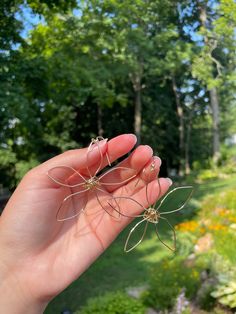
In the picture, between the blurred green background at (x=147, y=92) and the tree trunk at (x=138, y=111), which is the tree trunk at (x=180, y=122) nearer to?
the blurred green background at (x=147, y=92)

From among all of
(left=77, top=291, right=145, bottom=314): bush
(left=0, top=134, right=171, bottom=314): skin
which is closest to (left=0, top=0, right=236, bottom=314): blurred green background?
(left=77, top=291, right=145, bottom=314): bush

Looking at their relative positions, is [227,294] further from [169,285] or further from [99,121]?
[99,121]

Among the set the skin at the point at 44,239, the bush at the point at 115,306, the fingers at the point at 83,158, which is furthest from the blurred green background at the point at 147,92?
the fingers at the point at 83,158

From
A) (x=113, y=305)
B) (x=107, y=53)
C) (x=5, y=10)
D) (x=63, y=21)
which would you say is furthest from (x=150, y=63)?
(x=113, y=305)

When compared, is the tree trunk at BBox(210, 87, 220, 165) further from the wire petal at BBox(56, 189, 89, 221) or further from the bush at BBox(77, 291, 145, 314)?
the wire petal at BBox(56, 189, 89, 221)

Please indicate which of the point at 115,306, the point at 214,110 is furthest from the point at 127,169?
the point at 214,110
